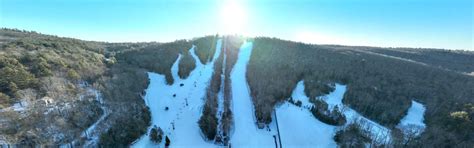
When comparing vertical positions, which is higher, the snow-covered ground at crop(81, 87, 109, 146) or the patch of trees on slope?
the patch of trees on slope

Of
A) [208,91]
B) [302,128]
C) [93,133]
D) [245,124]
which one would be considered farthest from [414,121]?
[93,133]

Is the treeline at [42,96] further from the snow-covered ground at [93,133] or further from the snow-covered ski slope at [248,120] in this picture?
the snow-covered ski slope at [248,120]

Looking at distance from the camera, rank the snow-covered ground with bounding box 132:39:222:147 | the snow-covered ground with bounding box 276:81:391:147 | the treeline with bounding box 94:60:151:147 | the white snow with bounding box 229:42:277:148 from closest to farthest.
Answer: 1. the treeline with bounding box 94:60:151:147
2. the snow-covered ground with bounding box 276:81:391:147
3. the snow-covered ground with bounding box 132:39:222:147
4. the white snow with bounding box 229:42:277:148

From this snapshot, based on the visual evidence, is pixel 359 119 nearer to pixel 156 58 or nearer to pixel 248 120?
pixel 248 120

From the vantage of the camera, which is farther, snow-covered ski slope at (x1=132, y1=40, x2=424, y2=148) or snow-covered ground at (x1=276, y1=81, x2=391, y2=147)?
snow-covered ski slope at (x1=132, y1=40, x2=424, y2=148)

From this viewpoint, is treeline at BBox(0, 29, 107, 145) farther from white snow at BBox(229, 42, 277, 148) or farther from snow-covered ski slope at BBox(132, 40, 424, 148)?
white snow at BBox(229, 42, 277, 148)

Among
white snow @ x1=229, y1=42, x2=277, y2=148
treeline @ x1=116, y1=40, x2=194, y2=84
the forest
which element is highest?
treeline @ x1=116, y1=40, x2=194, y2=84

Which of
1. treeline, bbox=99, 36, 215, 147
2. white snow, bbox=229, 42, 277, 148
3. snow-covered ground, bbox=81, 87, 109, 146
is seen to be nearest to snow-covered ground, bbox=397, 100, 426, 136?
white snow, bbox=229, 42, 277, 148

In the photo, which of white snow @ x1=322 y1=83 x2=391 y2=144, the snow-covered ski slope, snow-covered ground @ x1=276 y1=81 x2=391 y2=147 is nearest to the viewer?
white snow @ x1=322 y1=83 x2=391 y2=144
